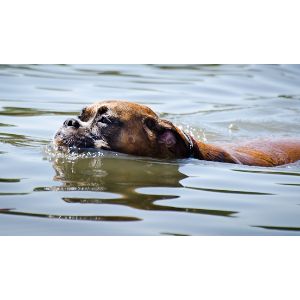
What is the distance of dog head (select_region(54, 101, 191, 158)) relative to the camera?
8.47m

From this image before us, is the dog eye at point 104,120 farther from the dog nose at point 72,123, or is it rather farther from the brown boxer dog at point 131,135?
the dog nose at point 72,123

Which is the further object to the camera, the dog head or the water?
the dog head

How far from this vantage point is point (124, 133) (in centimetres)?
852

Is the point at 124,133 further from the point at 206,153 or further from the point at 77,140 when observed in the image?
the point at 206,153

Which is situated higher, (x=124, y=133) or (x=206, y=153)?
(x=124, y=133)

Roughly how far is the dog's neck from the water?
141 mm

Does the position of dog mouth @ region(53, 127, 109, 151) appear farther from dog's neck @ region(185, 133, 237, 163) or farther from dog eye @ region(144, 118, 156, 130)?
dog's neck @ region(185, 133, 237, 163)

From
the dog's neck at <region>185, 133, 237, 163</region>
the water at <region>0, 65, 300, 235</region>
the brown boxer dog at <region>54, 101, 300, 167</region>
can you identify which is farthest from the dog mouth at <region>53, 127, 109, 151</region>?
the dog's neck at <region>185, 133, 237, 163</region>

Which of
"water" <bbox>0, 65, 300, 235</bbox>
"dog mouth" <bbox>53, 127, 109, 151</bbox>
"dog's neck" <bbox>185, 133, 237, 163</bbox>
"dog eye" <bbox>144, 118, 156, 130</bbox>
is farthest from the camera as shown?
"dog's neck" <bbox>185, 133, 237, 163</bbox>

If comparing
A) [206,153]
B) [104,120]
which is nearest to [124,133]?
[104,120]

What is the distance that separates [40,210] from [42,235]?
68 cm

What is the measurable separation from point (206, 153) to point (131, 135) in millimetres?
879

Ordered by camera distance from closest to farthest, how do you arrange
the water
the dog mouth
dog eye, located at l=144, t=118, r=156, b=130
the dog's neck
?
the water, the dog mouth, dog eye, located at l=144, t=118, r=156, b=130, the dog's neck

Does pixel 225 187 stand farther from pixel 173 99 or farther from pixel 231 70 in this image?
pixel 231 70
